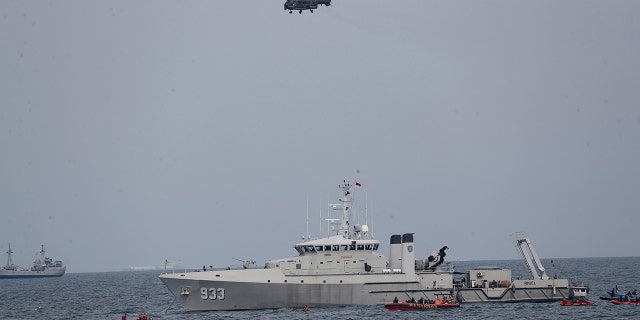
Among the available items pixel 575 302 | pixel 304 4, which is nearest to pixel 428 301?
pixel 575 302

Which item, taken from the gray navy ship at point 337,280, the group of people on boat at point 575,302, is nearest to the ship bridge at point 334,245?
the gray navy ship at point 337,280

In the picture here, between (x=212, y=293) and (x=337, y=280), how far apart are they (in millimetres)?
8557

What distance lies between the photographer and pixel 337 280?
6019 cm

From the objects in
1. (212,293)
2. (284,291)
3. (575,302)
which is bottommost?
(575,302)

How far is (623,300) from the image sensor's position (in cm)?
6662

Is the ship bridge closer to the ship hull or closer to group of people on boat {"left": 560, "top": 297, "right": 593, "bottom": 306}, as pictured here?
the ship hull

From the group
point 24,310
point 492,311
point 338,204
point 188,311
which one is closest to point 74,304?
point 24,310

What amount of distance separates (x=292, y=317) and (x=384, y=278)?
27.2 ft

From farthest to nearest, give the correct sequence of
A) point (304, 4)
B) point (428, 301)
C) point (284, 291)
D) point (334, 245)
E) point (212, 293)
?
point (304, 4), point (428, 301), point (334, 245), point (212, 293), point (284, 291)

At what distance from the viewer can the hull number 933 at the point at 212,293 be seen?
5971 cm

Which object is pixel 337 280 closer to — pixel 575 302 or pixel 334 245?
pixel 334 245

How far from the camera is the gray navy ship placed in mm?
59562

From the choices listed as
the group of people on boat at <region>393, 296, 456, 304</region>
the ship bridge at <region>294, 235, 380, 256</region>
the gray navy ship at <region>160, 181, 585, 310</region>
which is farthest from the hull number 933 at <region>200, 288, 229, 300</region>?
the group of people on boat at <region>393, 296, 456, 304</region>

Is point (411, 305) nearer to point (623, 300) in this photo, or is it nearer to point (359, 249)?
point (359, 249)
